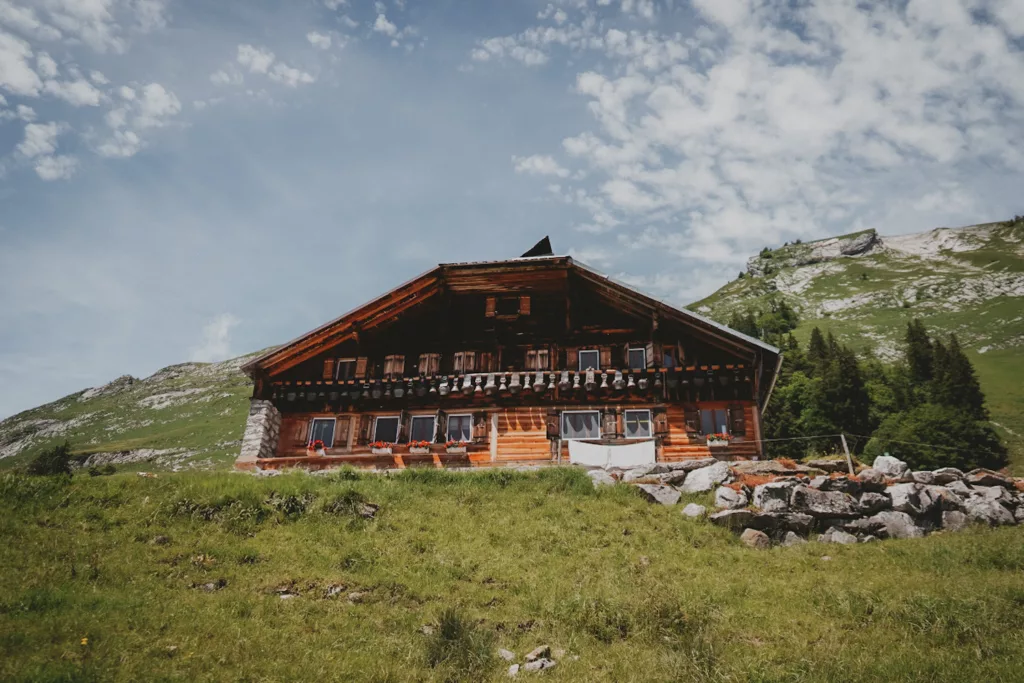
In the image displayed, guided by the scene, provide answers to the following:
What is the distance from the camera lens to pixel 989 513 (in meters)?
16.2

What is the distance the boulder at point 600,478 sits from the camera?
2014 cm

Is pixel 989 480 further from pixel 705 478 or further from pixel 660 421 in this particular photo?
pixel 660 421

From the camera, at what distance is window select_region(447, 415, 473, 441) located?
2714cm

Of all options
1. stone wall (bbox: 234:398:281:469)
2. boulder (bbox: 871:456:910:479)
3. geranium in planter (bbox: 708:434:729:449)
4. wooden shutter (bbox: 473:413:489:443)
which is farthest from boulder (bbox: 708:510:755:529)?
stone wall (bbox: 234:398:281:469)

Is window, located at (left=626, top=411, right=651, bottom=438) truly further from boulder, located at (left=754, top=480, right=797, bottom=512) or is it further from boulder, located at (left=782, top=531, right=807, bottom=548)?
boulder, located at (left=782, top=531, right=807, bottom=548)

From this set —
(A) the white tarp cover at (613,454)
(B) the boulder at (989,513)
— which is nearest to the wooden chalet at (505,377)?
(A) the white tarp cover at (613,454)

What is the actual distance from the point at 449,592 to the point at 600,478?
9.36 meters

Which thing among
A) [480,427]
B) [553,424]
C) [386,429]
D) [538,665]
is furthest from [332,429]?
[538,665]

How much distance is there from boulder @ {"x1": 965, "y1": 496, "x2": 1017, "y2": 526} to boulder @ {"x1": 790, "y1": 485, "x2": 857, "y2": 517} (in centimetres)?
290

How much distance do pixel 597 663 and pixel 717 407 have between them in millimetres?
17481

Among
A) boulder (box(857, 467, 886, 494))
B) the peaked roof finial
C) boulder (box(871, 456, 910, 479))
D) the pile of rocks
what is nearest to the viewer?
the pile of rocks

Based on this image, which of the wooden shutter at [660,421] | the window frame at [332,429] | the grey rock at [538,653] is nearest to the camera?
the grey rock at [538,653]

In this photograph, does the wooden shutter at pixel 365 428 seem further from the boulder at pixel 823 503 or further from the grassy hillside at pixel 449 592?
the boulder at pixel 823 503

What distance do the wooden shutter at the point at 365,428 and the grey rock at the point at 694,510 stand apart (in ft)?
49.6
